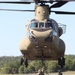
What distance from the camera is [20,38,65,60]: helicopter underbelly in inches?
879

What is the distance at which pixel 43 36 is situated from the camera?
71.8 feet

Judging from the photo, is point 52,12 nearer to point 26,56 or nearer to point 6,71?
point 26,56

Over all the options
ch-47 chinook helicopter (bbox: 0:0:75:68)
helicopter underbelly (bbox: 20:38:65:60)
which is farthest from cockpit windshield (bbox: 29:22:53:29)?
helicopter underbelly (bbox: 20:38:65:60)

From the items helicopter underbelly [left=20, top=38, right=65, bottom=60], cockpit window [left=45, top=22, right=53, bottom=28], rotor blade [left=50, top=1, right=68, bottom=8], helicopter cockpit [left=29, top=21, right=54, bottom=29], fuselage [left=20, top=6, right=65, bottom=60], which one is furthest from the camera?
rotor blade [left=50, top=1, right=68, bottom=8]

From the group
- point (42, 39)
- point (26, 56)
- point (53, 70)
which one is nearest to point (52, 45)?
point (42, 39)

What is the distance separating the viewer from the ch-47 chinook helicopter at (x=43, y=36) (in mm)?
22181

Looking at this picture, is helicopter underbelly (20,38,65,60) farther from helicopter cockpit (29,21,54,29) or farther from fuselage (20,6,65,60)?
helicopter cockpit (29,21,54,29)

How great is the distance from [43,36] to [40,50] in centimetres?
123

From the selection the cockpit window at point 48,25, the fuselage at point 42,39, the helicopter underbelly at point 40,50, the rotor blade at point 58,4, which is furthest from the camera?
the rotor blade at point 58,4

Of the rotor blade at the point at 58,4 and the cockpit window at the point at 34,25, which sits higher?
the rotor blade at the point at 58,4

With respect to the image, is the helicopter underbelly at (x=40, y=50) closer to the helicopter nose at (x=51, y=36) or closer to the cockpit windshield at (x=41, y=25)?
the helicopter nose at (x=51, y=36)

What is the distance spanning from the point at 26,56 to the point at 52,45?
294cm

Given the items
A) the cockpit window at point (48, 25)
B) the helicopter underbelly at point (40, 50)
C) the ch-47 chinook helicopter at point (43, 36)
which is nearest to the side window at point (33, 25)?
the ch-47 chinook helicopter at point (43, 36)

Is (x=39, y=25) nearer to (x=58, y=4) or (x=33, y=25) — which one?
(x=33, y=25)
